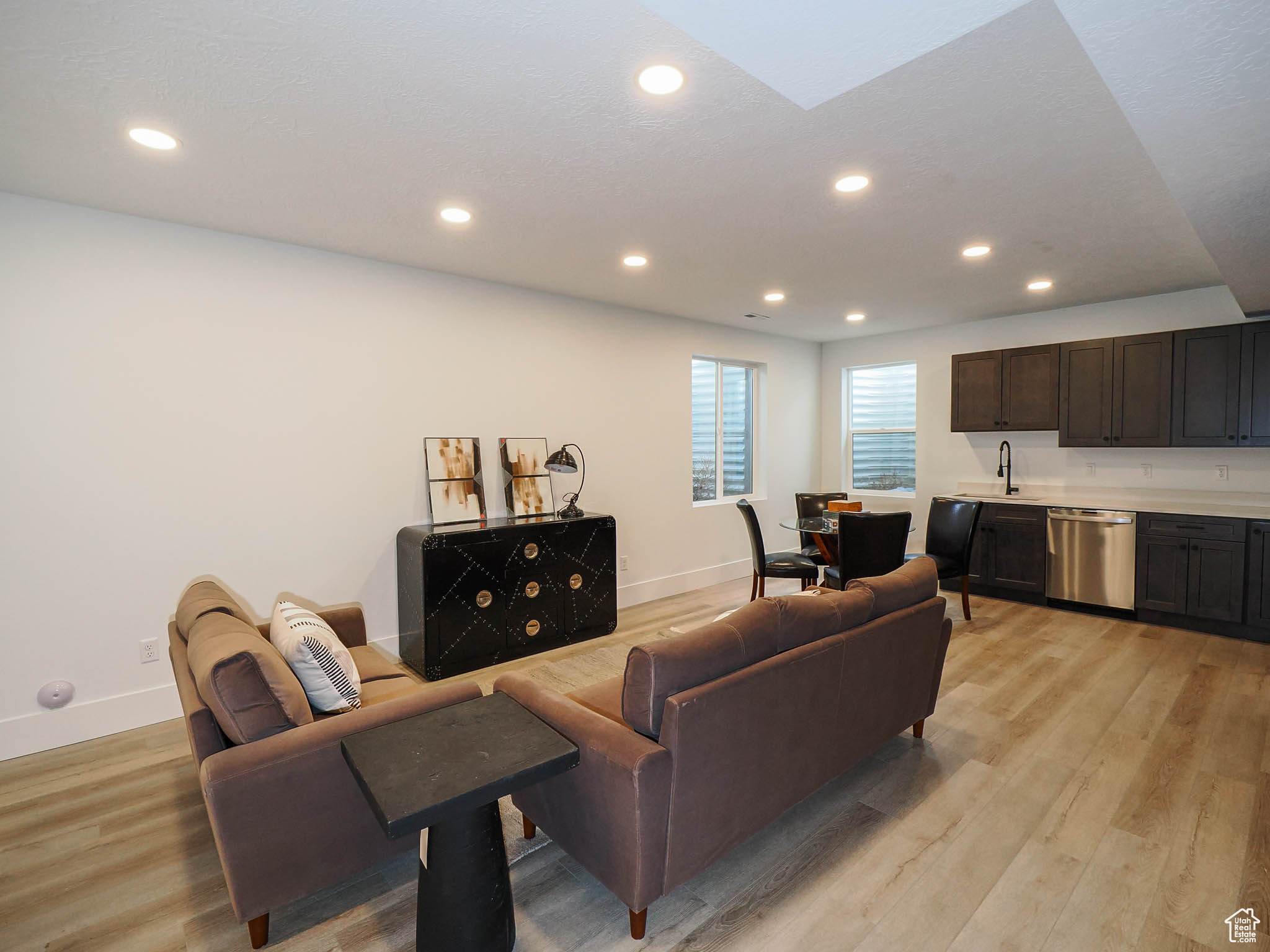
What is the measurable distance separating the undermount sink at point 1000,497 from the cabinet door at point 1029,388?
61 cm

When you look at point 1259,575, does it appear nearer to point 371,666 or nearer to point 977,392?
point 977,392

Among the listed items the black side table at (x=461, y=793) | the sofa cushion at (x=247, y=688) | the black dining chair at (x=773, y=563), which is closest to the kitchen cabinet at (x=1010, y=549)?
the black dining chair at (x=773, y=563)

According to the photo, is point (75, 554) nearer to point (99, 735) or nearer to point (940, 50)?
point (99, 735)

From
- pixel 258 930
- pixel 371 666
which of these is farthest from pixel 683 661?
pixel 371 666

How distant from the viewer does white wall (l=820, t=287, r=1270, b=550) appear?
4.71 meters

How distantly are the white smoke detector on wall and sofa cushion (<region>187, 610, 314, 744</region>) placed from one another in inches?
70.3

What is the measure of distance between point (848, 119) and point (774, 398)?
15.0 feet

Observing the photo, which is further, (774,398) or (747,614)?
(774,398)

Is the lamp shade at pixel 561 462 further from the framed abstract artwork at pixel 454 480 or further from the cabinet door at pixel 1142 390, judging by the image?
the cabinet door at pixel 1142 390

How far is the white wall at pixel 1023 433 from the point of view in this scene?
4715 millimetres

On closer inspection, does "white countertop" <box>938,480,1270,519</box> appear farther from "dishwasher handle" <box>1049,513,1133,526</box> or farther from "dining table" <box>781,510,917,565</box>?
"dining table" <box>781,510,917,565</box>

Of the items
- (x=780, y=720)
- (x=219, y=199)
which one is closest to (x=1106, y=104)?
(x=780, y=720)

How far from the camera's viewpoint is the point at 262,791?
1.67 meters

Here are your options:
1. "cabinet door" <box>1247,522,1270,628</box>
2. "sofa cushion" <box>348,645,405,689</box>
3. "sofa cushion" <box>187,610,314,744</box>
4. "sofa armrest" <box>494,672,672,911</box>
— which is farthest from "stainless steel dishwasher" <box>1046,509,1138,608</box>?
"sofa cushion" <box>187,610,314,744</box>
